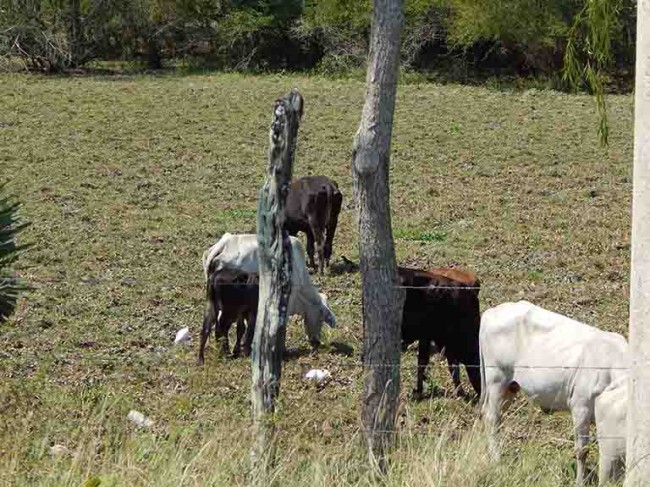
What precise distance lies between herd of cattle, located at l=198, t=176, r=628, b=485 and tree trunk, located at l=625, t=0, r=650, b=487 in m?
0.65

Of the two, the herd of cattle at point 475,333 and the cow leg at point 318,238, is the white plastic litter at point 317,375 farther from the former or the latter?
the cow leg at point 318,238

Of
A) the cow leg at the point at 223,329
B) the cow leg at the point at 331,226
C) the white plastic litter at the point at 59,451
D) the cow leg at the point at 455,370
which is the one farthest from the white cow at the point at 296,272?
the white plastic litter at the point at 59,451

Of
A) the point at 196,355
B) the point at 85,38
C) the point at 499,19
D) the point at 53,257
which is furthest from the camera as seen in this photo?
the point at 85,38

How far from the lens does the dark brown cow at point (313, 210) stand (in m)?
14.3

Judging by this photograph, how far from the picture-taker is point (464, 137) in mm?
23031

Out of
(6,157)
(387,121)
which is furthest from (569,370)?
(6,157)

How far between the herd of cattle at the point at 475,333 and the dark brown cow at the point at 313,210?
1 centimetres

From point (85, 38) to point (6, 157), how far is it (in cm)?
1730

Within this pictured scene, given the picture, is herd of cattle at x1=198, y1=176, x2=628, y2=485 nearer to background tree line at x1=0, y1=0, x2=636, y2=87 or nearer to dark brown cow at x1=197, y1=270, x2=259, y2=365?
dark brown cow at x1=197, y1=270, x2=259, y2=365

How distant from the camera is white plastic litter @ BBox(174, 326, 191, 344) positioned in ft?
35.9

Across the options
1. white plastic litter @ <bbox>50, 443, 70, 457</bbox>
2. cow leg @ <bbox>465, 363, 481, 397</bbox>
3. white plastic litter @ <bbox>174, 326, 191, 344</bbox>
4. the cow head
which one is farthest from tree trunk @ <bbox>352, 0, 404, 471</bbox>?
white plastic litter @ <bbox>174, 326, 191, 344</bbox>

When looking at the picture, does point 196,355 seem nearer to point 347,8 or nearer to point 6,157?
point 6,157

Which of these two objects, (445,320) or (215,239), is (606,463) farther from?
(215,239)

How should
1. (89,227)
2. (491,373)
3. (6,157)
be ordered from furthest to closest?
(6,157), (89,227), (491,373)
